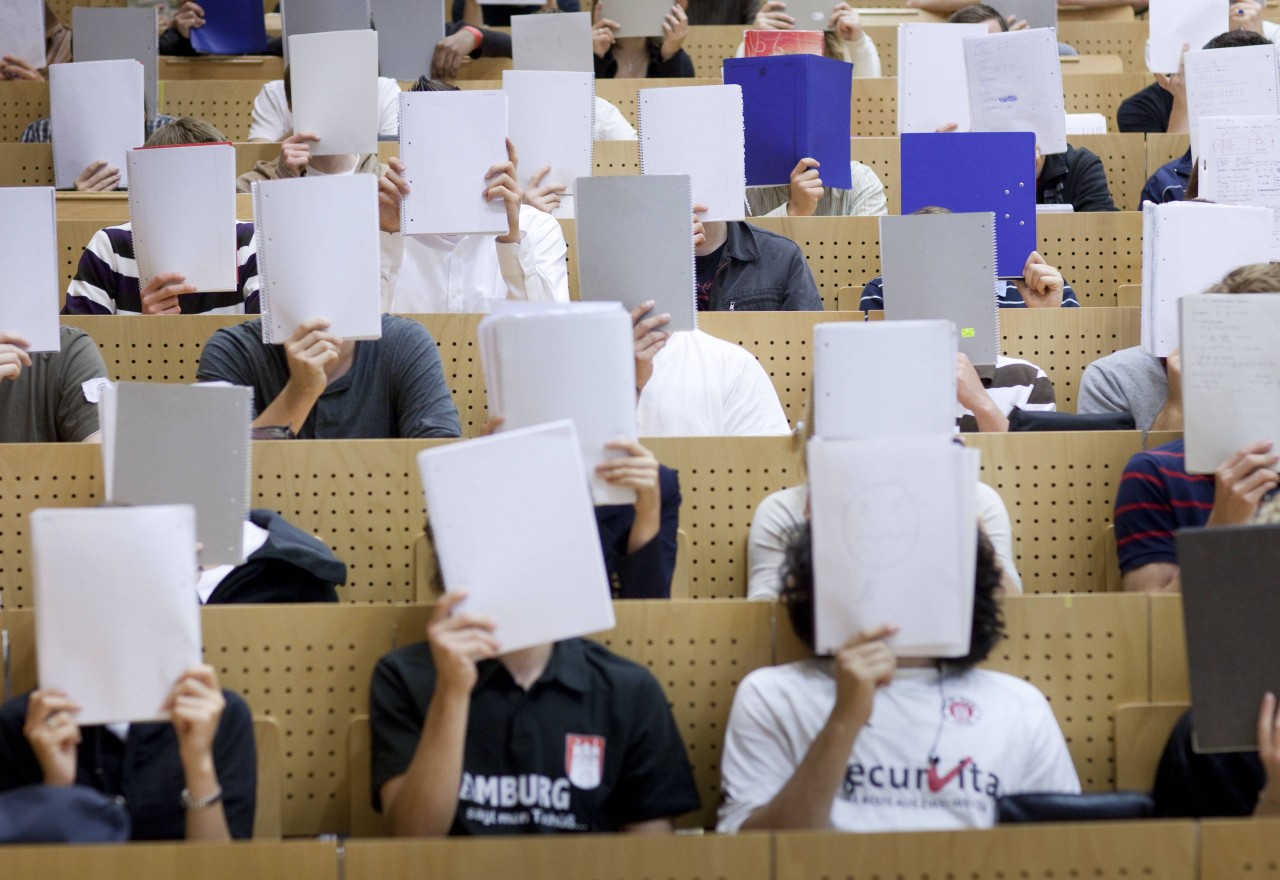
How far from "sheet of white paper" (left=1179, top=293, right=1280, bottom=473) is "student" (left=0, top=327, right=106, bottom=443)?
7.24 ft

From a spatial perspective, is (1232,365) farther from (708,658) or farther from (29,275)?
(29,275)

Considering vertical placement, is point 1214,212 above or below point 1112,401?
above

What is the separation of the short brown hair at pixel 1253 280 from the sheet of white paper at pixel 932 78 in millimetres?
2401

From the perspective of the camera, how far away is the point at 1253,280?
115 inches

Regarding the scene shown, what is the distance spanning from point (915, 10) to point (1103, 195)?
2.04 meters

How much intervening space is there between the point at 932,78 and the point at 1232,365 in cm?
285

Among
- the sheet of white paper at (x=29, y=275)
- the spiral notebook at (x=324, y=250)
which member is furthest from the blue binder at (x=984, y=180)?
the sheet of white paper at (x=29, y=275)

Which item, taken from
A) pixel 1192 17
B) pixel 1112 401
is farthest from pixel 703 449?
pixel 1192 17

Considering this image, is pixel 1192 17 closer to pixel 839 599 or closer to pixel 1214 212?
pixel 1214 212

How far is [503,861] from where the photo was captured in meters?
1.89

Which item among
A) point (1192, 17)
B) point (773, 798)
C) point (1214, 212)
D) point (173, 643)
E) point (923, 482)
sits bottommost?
point (773, 798)

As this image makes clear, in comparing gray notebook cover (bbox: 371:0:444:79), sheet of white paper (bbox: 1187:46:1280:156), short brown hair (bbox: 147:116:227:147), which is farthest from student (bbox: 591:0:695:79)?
short brown hair (bbox: 147:116:227:147)

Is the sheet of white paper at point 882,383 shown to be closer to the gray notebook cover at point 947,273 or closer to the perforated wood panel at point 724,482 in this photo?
the perforated wood panel at point 724,482

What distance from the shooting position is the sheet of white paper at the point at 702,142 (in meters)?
4.07
